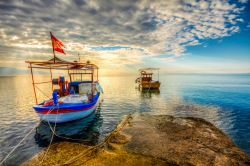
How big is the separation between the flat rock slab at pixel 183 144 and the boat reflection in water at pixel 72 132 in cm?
318

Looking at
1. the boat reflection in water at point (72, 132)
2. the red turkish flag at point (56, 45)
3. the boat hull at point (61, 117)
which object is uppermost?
the red turkish flag at point (56, 45)

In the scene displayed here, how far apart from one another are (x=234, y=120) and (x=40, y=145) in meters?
19.4

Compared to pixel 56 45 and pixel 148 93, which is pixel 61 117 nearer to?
pixel 56 45

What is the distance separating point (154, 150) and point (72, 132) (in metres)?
7.87

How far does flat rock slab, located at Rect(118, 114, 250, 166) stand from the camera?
6621mm

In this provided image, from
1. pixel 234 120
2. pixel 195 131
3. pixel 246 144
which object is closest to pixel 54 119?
pixel 195 131

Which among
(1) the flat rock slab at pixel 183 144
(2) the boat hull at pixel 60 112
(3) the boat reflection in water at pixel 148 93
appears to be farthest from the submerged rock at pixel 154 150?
(3) the boat reflection in water at pixel 148 93

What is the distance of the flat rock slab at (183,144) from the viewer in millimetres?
6621

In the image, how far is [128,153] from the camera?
716 cm

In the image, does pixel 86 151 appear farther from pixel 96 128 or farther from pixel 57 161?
pixel 96 128

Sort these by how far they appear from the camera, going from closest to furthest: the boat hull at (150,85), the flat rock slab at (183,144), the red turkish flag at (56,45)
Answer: the flat rock slab at (183,144) → the red turkish flag at (56,45) → the boat hull at (150,85)

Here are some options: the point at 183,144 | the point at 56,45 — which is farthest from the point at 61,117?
the point at 183,144

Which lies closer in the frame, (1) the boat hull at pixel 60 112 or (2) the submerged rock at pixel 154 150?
(2) the submerged rock at pixel 154 150

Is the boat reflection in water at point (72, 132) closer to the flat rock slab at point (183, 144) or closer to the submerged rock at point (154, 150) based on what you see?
the submerged rock at point (154, 150)
